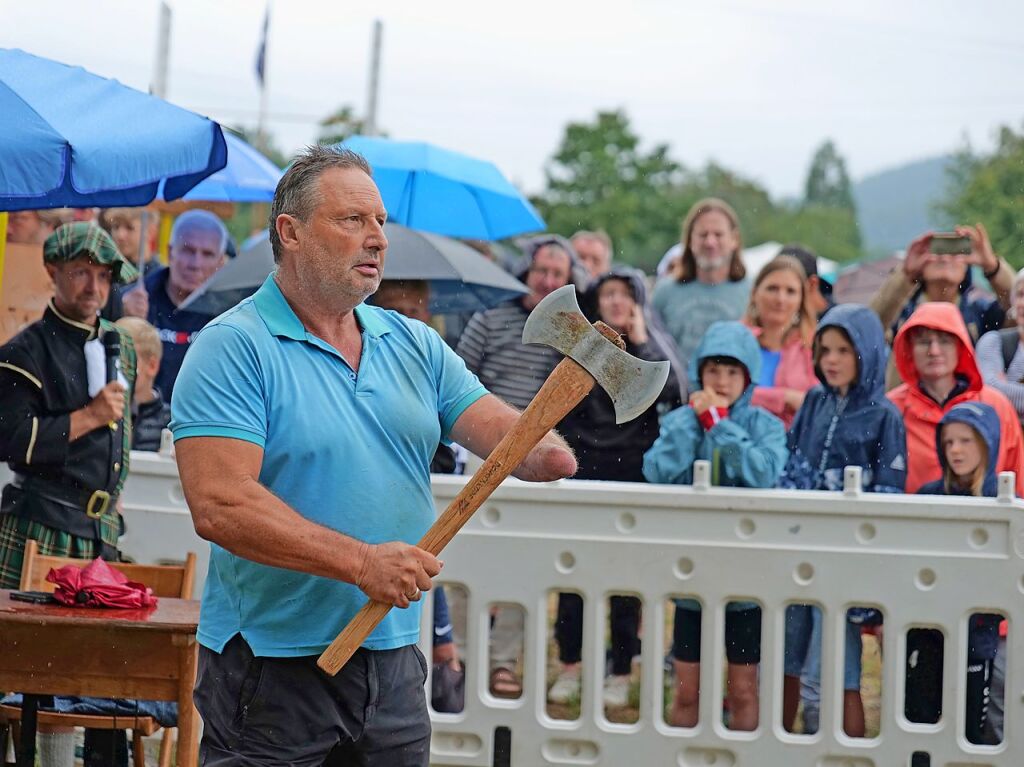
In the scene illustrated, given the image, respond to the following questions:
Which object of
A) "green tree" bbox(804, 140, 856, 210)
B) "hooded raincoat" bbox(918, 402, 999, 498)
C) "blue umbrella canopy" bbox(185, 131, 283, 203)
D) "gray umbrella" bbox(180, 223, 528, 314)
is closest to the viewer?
"hooded raincoat" bbox(918, 402, 999, 498)

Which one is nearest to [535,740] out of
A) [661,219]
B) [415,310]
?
[415,310]

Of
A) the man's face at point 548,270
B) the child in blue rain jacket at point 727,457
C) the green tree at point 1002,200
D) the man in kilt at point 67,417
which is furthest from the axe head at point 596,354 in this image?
the green tree at point 1002,200

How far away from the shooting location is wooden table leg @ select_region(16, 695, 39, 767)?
4.45 meters

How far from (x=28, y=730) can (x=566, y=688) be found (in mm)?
2827

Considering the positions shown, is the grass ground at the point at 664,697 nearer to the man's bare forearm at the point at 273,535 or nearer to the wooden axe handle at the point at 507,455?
the wooden axe handle at the point at 507,455

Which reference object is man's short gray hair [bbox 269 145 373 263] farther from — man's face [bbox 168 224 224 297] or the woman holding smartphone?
man's face [bbox 168 224 224 297]

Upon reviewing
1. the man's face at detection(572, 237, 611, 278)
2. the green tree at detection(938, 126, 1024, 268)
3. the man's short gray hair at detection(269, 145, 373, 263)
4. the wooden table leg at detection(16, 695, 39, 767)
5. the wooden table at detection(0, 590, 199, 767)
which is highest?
the green tree at detection(938, 126, 1024, 268)

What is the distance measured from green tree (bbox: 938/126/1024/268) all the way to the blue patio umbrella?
35.8 meters

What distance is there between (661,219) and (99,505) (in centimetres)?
5243

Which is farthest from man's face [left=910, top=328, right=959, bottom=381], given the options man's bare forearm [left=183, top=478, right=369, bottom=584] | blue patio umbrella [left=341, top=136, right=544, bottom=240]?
man's bare forearm [left=183, top=478, right=369, bottom=584]

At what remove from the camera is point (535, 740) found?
5.66 metres

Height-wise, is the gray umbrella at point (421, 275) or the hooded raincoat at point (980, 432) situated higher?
the gray umbrella at point (421, 275)

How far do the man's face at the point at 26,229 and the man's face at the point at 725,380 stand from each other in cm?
365

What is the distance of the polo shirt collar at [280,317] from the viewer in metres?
3.13
